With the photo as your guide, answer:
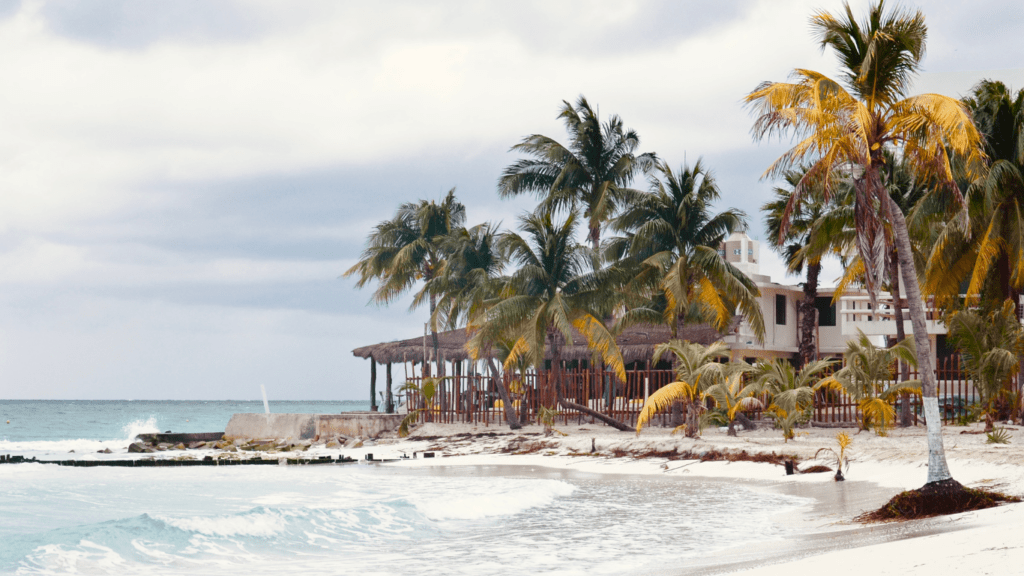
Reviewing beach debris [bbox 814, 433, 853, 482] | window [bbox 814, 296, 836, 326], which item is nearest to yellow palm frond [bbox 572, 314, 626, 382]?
beach debris [bbox 814, 433, 853, 482]

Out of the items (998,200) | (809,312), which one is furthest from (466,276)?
(998,200)

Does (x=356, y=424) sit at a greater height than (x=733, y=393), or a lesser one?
Result: lesser

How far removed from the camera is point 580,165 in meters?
29.8

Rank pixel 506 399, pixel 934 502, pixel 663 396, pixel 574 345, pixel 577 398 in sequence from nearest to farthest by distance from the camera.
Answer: pixel 934 502, pixel 663 396, pixel 577 398, pixel 506 399, pixel 574 345

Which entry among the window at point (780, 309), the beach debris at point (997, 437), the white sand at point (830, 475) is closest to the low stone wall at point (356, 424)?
the white sand at point (830, 475)

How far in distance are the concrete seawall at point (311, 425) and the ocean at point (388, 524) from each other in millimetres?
11965

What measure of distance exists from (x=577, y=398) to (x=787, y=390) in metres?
8.71

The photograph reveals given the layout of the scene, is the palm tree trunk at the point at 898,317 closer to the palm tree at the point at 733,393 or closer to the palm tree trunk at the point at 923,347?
the palm tree at the point at 733,393

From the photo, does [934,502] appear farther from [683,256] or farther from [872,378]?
[683,256]

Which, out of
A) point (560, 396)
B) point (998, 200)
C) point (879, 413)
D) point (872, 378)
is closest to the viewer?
point (879, 413)

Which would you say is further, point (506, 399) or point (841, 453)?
point (506, 399)

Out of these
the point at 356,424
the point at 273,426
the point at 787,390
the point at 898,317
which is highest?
the point at 898,317

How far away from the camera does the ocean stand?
9.38 metres

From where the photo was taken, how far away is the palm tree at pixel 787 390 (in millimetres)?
19047
